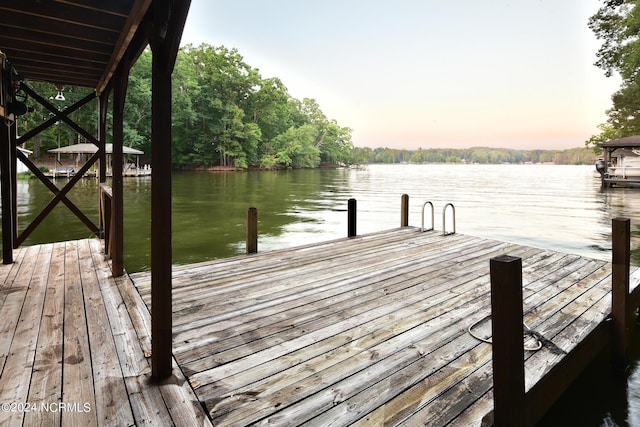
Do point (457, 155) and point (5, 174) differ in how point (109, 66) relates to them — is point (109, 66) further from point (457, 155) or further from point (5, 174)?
point (457, 155)

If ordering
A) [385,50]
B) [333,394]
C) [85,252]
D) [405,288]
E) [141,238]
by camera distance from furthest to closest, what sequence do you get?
[385,50], [141,238], [85,252], [405,288], [333,394]

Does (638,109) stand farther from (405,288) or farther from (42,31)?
(42,31)

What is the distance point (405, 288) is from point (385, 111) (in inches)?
2491

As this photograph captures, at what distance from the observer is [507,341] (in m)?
1.54

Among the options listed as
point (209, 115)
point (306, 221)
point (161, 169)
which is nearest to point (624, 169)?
point (306, 221)

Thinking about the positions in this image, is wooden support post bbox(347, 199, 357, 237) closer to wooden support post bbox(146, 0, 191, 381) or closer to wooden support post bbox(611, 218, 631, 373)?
wooden support post bbox(611, 218, 631, 373)

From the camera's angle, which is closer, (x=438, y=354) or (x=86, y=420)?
(x=86, y=420)

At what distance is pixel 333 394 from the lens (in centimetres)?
192

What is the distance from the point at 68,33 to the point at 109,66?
87 cm

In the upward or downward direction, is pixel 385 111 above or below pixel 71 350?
above

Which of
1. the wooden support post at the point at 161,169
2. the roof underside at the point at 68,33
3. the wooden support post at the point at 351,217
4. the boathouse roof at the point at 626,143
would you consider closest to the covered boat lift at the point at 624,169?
the boathouse roof at the point at 626,143

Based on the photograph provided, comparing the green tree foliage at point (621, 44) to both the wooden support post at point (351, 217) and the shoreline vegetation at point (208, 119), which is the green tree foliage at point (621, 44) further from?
the shoreline vegetation at point (208, 119)

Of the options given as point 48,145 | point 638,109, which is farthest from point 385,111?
point 48,145

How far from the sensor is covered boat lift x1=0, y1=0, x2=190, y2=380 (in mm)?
1863
